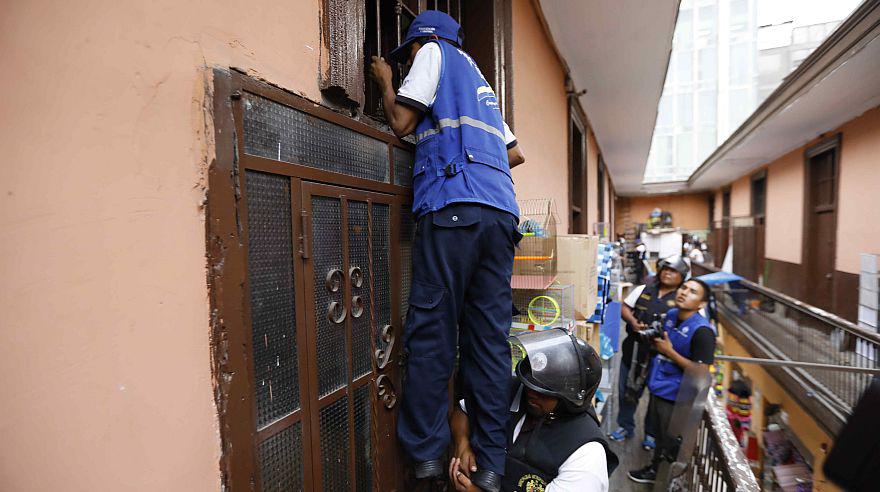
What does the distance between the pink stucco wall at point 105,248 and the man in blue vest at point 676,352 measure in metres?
3.42

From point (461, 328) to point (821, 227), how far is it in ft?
34.7

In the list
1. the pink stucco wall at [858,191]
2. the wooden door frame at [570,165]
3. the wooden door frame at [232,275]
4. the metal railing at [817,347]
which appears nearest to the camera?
the wooden door frame at [232,275]

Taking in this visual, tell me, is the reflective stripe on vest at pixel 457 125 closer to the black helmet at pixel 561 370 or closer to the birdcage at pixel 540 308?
the black helmet at pixel 561 370

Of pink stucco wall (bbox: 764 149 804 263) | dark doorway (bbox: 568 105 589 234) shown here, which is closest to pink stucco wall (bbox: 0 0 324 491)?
dark doorway (bbox: 568 105 589 234)

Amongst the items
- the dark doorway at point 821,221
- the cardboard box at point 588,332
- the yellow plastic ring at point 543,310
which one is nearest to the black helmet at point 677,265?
the cardboard box at point 588,332

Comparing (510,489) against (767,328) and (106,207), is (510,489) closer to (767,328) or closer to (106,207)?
(106,207)

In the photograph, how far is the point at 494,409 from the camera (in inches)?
64.8

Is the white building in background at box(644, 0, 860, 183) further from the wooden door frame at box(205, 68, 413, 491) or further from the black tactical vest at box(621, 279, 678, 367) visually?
the wooden door frame at box(205, 68, 413, 491)

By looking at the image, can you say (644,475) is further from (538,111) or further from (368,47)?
(368,47)

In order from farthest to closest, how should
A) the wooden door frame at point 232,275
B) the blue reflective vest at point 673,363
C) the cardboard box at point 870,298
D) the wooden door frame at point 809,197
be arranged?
the wooden door frame at point 809,197 < the cardboard box at point 870,298 < the blue reflective vest at point 673,363 < the wooden door frame at point 232,275

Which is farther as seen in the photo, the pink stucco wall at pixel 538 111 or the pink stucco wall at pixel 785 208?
the pink stucco wall at pixel 785 208

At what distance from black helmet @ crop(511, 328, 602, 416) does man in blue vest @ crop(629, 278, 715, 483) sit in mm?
1911

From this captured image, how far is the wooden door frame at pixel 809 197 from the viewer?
7.62m

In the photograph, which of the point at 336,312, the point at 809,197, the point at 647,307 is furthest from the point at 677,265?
the point at 809,197
